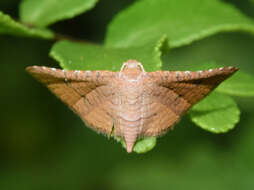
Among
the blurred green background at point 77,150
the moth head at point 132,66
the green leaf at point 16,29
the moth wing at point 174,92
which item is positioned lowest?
the blurred green background at point 77,150

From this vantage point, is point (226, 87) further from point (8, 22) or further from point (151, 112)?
point (8, 22)

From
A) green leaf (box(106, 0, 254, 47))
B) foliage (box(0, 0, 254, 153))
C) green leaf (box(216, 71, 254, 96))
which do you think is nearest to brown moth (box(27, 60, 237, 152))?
foliage (box(0, 0, 254, 153))

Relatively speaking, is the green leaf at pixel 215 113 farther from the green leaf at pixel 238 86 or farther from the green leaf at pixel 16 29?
the green leaf at pixel 16 29

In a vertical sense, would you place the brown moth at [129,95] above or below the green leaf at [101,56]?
below

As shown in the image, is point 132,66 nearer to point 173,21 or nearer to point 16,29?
point 173,21

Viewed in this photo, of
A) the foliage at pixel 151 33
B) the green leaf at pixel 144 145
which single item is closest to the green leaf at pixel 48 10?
the foliage at pixel 151 33

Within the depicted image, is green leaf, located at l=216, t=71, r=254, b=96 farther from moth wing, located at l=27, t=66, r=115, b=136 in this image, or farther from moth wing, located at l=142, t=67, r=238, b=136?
moth wing, located at l=27, t=66, r=115, b=136

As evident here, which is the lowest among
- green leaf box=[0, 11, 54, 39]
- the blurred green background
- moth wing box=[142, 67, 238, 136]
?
the blurred green background
